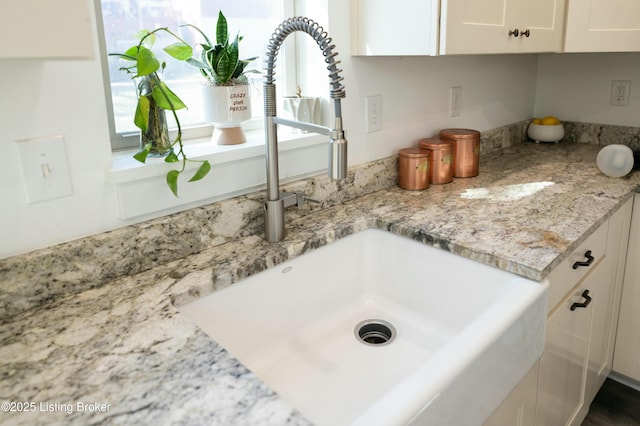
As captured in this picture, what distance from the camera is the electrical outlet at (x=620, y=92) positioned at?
205cm

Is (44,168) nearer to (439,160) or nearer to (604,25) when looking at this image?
(439,160)

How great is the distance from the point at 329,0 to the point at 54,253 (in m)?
0.89

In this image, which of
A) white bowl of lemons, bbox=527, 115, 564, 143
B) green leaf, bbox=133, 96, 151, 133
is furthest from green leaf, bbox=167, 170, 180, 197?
white bowl of lemons, bbox=527, 115, 564, 143

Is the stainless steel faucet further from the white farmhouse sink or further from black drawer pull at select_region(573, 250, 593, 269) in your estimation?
black drawer pull at select_region(573, 250, 593, 269)

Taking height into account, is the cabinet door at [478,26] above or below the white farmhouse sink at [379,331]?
above

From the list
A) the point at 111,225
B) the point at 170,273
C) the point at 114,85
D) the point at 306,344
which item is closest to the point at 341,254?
the point at 306,344

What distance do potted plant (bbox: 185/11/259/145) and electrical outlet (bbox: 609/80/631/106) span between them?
167cm

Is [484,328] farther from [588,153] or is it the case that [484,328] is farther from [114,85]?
[588,153]

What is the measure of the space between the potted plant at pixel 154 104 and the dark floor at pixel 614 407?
155 cm

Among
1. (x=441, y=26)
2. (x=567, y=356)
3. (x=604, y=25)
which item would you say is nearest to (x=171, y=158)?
(x=441, y=26)

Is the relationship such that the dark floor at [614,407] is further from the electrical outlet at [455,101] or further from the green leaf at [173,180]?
the green leaf at [173,180]

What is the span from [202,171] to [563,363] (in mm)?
1004

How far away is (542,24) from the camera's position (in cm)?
160

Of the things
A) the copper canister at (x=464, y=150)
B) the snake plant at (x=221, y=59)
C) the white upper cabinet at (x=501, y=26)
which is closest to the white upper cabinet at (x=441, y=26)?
Result: the white upper cabinet at (x=501, y=26)
